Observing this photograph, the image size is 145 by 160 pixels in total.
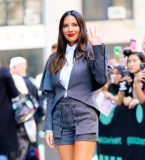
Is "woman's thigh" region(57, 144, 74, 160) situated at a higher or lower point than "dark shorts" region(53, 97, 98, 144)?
lower

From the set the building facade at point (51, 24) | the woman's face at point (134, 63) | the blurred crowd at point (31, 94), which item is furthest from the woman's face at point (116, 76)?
the building facade at point (51, 24)

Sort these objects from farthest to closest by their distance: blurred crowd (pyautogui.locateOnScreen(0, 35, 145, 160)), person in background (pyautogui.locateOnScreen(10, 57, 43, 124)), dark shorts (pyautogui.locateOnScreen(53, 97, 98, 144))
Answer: person in background (pyautogui.locateOnScreen(10, 57, 43, 124)), blurred crowd (pyautogui.locateOnScreen(0, 35, 145, 160)), dark shorts (pyautogui.locateOnScreen(53, 97, 98, 144))

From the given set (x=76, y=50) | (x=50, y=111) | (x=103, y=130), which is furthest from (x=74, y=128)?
(x=103, y=130)

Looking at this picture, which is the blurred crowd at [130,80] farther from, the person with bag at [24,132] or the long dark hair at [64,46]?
the long dark hair at [64,46]

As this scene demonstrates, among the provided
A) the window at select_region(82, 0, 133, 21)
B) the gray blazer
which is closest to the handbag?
the gray blazer

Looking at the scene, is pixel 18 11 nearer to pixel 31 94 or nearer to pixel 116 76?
pixel 31 94

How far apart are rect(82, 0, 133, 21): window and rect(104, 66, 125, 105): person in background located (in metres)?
11.3

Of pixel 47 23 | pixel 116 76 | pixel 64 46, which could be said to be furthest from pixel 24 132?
pixel 47 23

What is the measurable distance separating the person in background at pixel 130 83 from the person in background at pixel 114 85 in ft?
1.09

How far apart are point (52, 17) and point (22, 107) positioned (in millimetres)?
10618

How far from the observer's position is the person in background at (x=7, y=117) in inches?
365

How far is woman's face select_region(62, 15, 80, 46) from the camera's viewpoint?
5.72 m

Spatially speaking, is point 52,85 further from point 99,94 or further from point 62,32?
point 99,94

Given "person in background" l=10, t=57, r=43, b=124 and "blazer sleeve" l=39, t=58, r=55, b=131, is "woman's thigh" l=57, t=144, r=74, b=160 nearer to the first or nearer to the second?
"blazer sleeve" l=39, t=58, r=55, b=131
